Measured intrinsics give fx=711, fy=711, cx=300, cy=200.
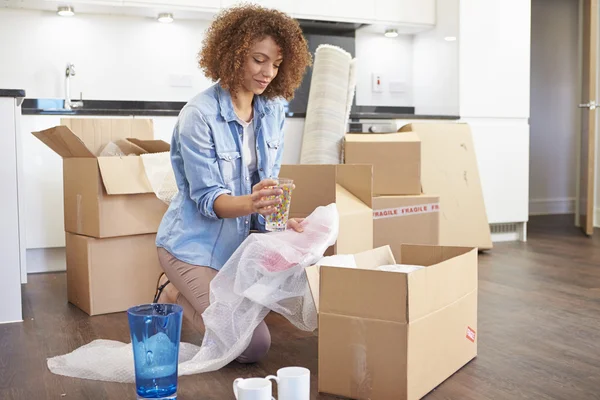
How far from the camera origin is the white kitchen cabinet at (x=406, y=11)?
482 centimetres

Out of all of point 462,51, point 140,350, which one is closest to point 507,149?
point 462,51

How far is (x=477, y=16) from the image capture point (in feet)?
15.2

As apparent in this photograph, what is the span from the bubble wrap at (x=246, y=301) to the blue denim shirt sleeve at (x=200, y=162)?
7.8 inches

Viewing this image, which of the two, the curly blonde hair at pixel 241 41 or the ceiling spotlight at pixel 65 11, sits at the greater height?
the ceiling spotlight at pixel 65 11

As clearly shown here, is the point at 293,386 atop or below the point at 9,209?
below

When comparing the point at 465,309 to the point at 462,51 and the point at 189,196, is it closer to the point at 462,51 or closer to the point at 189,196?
the point at 189,196

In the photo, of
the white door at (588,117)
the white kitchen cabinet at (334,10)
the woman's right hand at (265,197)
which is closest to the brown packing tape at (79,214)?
the woman's right hand at (265,197)

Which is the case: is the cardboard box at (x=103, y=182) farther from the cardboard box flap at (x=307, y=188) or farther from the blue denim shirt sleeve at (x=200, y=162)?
the blue denim shirt sleeve at (x=200, y=162)

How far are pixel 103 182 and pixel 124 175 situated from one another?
85 millimetres

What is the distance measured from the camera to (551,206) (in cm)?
648

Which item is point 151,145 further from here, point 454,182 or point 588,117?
point 588,117

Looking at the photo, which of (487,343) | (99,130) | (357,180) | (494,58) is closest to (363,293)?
(487,343)

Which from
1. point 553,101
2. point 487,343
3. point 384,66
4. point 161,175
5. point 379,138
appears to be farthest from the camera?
point 553,101

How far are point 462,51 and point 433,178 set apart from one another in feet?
3.16
